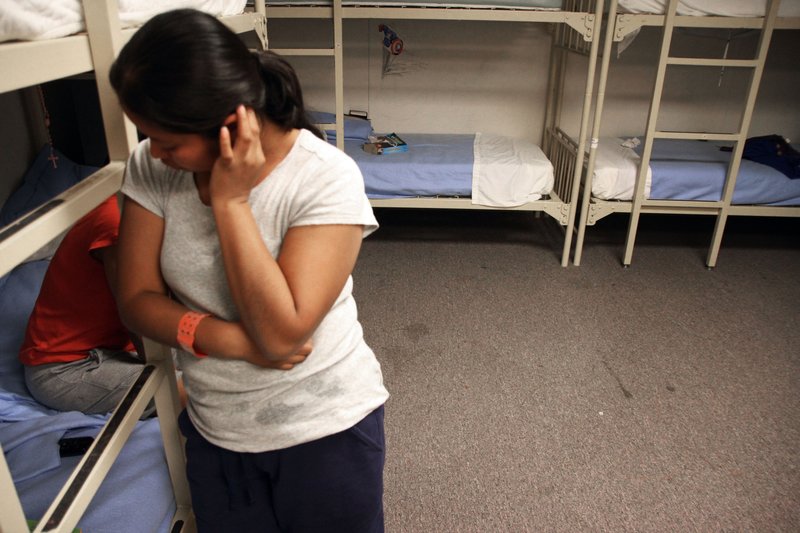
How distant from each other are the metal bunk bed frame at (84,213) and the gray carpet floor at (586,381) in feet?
2.77

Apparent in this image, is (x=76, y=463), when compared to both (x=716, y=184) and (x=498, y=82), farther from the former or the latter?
(x=498, y=82)

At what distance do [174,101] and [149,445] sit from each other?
0.91 m

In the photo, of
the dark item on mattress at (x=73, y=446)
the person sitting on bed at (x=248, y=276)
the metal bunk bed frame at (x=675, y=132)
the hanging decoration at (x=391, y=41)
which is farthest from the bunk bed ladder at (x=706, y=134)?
the dark item on mattress at (x=73, y=446)

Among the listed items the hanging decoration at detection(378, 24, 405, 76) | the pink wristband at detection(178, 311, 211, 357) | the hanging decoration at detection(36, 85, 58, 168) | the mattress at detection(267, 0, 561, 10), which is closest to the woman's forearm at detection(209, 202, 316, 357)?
the pink wristband at detection(178, 311, 211, 357)

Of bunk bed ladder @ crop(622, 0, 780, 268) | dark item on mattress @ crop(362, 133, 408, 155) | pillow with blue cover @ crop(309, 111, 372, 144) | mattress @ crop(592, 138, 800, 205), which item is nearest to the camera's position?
bunk bed ladder @ crop(622, 0, 780, 268)

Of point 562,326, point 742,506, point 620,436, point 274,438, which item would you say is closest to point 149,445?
point 274,438

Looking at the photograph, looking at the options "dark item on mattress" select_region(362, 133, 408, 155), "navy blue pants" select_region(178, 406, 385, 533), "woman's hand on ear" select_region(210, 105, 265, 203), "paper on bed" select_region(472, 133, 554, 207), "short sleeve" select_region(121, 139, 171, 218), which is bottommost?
"paper on bed" select_region(472, 133, 554, 207)

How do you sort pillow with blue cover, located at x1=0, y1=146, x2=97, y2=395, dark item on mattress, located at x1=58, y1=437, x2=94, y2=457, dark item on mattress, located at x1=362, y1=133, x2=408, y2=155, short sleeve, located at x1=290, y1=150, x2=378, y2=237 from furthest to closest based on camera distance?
dark item on mattress, located at x1=362, y1=133, x2=408, y2=155 → pillow with blue cover, located at x1=0, y1=146, x2=97, y2=395 → dark item on mattress, located at x1=58, y1=437, x2=94, y2=457 → short sleeve, located at x1=290, y1=150, x2=378, y2=237

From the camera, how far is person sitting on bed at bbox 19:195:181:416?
1384 mm

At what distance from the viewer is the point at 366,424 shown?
970 millimetres

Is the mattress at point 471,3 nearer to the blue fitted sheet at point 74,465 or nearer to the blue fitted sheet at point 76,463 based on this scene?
the blue fitted sheet at point 74,465

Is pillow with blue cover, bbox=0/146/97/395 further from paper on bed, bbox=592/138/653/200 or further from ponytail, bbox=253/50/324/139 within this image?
paper on bed, bbox=592/138/653/200

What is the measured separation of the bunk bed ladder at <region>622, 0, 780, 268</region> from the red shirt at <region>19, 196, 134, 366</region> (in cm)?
247

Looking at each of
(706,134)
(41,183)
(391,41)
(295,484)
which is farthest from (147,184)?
(391,41)
